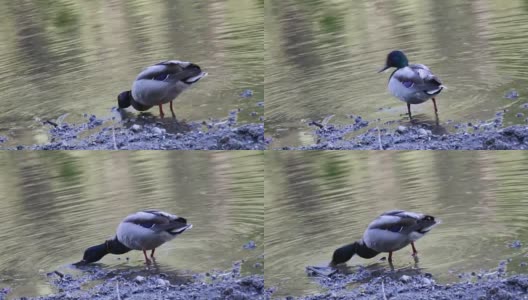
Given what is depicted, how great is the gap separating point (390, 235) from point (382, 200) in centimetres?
51

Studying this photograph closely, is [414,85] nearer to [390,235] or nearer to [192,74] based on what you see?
[390,235]

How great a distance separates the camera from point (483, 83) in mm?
6828

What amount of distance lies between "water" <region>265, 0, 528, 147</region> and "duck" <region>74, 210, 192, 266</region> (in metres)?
0.79

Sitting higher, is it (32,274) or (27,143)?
(27,143)

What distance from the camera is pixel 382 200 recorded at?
658 cm

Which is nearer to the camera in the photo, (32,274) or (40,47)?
(32,274)

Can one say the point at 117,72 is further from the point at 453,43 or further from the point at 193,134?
the point at 453,43

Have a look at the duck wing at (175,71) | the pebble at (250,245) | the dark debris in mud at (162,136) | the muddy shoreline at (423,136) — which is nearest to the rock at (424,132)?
the muddy shoreline at (423,136)

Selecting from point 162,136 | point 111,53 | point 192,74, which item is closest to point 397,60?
point 192,74

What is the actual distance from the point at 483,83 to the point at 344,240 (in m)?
1.33

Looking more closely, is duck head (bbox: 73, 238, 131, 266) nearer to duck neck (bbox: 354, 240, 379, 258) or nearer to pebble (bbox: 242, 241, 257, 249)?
pebble (bbox: 242, 241, 257, 249)

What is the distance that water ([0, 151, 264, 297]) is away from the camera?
20.4ft

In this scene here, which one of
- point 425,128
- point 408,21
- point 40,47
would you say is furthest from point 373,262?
point 40,47

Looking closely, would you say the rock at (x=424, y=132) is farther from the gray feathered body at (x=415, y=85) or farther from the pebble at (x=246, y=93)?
the pebble at (x=246, y=93)
